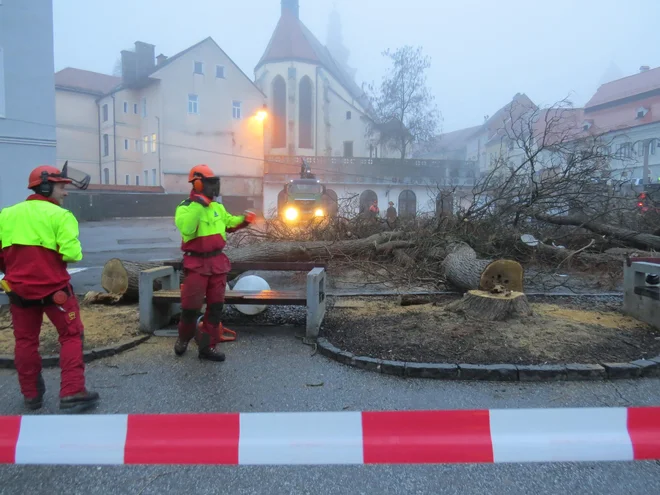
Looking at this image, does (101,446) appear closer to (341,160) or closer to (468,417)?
(468,417)

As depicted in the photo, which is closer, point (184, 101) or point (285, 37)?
point (184, 101)

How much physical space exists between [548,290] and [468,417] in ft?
20.0

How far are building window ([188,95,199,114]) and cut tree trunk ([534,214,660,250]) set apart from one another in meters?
34.2

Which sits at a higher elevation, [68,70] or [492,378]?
[68,70]

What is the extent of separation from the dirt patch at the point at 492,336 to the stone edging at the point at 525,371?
19 centimetres

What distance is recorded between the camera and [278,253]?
8164 millimetres

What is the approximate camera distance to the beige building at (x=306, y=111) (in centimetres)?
5028

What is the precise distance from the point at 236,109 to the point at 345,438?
42.1 meters

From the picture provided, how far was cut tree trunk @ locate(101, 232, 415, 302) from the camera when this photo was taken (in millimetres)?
6133

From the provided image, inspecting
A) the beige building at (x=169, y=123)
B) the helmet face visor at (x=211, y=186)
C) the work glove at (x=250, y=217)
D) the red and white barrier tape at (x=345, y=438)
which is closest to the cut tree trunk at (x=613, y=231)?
the work glove at (x=250, y=217)

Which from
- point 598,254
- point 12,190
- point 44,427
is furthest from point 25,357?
point 12,190

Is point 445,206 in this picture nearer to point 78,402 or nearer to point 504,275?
point 504,275

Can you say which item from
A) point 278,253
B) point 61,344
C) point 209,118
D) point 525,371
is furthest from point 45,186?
point 209,118

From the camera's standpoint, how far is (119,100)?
39688mm
